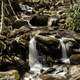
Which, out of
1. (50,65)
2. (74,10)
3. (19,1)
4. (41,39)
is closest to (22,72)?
(50,65)

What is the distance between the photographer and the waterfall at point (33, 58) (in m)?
14.4

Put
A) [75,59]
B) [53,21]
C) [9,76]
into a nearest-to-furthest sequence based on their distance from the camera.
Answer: [9,76]
[75,59]
[53,21]

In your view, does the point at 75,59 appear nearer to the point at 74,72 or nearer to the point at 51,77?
the point at 74,72

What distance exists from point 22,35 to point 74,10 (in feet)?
20.7

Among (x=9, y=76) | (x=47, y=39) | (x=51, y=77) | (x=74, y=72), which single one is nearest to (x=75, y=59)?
(x=74, y=72)

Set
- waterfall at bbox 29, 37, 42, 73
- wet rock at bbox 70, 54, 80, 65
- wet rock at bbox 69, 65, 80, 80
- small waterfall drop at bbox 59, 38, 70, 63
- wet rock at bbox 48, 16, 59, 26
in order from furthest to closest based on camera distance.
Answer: wet rock at bbox 48, 16, 59, 26
small waterfall drop at bbox 59, 38, 70, 63
wet rock at bbox 70, 54, 80, 65
waterfall at bbox 29, 37, 42, 73
wet rock at bbox 69, 65, 80, 80

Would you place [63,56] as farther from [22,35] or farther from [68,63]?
[22,35]

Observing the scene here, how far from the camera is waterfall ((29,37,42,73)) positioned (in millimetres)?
14430

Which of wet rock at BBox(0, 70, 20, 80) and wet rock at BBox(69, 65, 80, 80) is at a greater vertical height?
wet rock at BBox(0, 70, 20, 80)

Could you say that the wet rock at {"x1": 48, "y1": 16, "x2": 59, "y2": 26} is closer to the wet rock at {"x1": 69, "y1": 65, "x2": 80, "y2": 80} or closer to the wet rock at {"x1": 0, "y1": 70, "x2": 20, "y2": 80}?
the wet rock at {"x1": 69, "y1": 65, "x2": 80, "y2": 80}

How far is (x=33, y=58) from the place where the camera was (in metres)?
15.2

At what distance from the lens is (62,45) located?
1622cm

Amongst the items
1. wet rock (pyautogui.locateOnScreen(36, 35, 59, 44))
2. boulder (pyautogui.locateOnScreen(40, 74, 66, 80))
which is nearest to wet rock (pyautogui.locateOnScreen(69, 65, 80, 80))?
boulder (pyautogui.locateOnScreen(40, 74, 66, 80))

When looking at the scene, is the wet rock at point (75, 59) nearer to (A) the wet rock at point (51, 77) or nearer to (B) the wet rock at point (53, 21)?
(A) the wet rock at point (51, 77)
